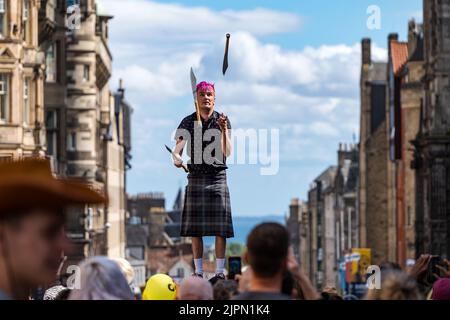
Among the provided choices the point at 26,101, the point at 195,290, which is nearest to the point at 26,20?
the point at 26,101

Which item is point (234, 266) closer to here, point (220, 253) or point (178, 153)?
point (220, 253)

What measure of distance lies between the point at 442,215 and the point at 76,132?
14.5 meters

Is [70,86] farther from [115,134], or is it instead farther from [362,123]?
[362,123]

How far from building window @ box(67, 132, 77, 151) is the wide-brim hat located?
55.6m

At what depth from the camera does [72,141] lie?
63.0 m

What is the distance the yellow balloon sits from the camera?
13148 mm

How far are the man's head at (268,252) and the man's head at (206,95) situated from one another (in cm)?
663

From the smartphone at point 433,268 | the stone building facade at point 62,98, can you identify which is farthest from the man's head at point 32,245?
the stone building facade at point 62,98

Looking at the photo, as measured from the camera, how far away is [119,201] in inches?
3588

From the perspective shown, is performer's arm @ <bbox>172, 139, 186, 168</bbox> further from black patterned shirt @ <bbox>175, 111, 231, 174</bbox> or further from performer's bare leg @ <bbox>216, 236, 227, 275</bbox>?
performer's bare leg @ <bbox>216, 236, 227, 275</bbox>

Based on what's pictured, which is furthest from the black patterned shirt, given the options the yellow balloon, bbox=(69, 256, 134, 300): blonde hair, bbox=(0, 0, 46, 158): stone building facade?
bbox=(0, 0, 46, 158): stone building facade

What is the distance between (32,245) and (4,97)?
121 feet

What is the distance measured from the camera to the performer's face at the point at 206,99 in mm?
15523

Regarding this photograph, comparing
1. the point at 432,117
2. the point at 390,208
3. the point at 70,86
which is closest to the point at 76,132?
the point at 70,86
